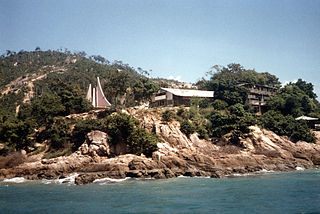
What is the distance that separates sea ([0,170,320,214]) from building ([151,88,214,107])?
28.0 metres

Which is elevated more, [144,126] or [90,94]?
[90,94]

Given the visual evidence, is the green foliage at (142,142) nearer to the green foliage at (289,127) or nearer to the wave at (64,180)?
the wave at (64,180)

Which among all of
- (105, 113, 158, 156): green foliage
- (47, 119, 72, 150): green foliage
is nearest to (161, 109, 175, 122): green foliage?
(105, 113, 158, 156): green foliage

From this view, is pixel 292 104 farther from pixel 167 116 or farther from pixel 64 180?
pixel 64 180

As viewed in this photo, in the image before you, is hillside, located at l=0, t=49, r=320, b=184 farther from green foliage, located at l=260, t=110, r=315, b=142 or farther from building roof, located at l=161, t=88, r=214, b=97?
building roof, located at l=161, t=88, r=214, b=97

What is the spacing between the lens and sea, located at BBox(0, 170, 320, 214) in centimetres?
1875

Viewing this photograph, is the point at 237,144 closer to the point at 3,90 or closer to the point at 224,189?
the point at 224,189

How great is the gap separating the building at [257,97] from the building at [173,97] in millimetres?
9459

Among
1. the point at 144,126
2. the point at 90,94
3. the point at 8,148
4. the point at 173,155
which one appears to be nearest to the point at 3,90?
the point at 90,94

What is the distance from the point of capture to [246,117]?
4703cm

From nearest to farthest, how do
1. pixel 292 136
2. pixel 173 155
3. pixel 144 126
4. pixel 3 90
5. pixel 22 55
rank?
pixel 173 155
pixel 144 126
pixel 292 136
pixel 3 90
pixel 22 55

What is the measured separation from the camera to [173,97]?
189 feet

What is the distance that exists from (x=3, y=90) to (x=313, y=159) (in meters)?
94.3

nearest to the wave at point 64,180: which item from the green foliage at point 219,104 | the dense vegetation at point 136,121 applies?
the dense vegetation at point 136,121
